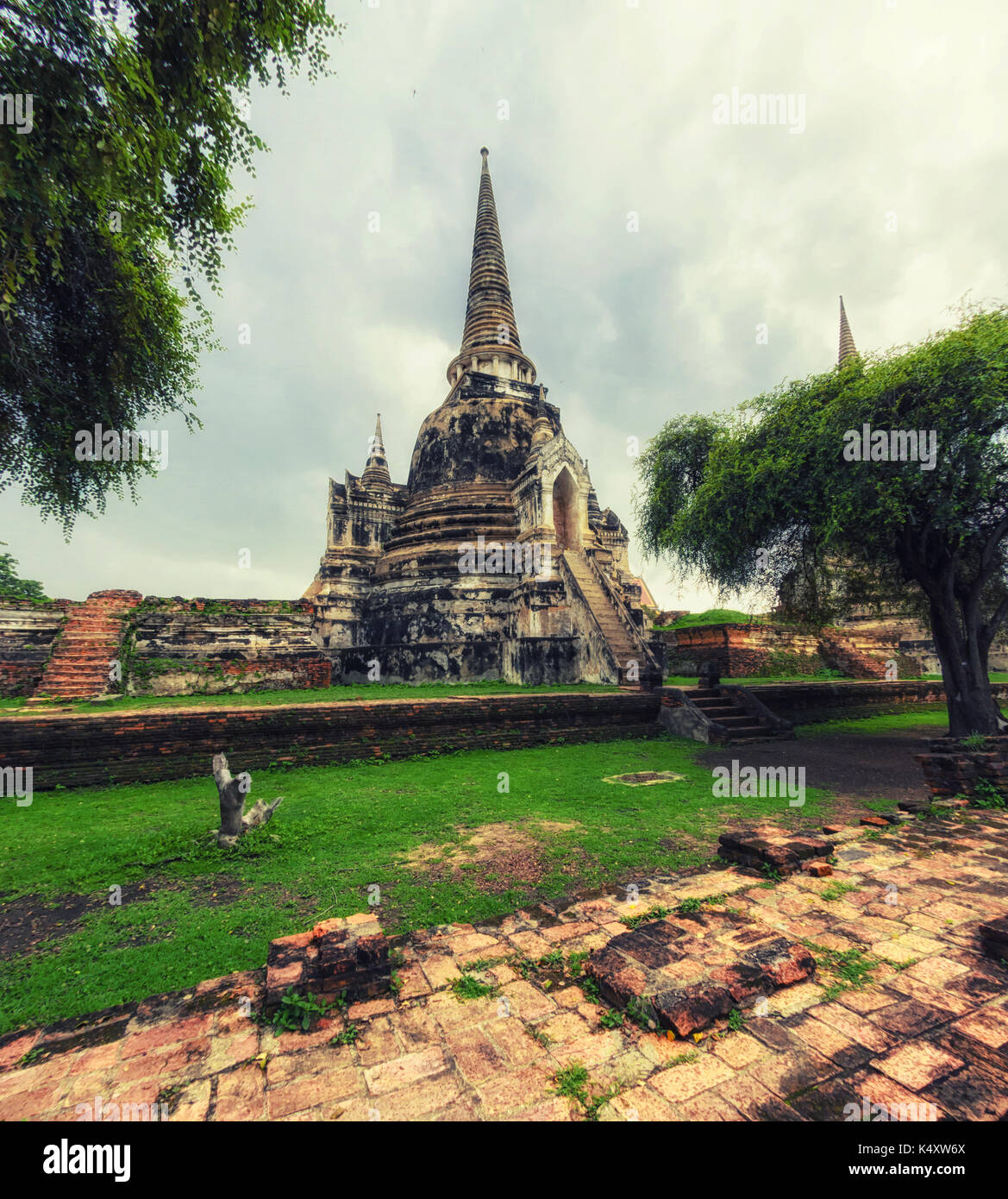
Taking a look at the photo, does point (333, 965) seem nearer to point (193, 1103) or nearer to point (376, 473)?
point (193, 1103)

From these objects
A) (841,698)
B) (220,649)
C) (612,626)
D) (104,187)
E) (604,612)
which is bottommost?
(841,698)

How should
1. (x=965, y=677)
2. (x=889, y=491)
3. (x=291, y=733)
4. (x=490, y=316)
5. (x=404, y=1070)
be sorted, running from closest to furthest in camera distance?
(x=404, y=1070)
(x=889, y=491)
(x=291, y=733)
(x=965, y=677)
(x=490, y=316)

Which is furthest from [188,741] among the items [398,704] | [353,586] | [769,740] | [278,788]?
[353,586]

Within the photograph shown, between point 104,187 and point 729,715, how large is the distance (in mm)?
11943

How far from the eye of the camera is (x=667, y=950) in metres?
2.55

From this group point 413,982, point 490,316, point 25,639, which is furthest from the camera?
point 490,316

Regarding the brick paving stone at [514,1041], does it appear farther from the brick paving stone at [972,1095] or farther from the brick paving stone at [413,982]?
the brick paving stone at [972,1095]

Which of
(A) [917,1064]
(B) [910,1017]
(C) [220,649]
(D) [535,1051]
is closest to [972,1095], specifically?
(A) [917,1064]

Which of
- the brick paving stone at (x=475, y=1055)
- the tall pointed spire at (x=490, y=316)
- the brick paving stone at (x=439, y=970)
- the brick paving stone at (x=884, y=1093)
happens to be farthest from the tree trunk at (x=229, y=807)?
the tall pointed spire at (x=490, y=316)

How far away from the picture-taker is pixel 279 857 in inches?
160

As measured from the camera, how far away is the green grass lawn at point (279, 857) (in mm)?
2684

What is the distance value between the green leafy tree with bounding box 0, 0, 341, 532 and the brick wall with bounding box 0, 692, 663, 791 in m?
4.90

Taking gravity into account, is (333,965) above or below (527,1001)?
above
